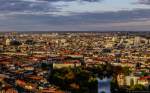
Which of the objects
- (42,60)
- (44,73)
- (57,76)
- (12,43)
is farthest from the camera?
(12,43)

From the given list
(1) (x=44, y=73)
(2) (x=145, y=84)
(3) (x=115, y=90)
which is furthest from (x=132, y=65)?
(3) (x=115, y=90)

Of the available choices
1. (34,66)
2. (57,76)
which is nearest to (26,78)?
(57,76)

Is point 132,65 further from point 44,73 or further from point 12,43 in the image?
point 12,43

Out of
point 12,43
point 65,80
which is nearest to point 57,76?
point 65,80

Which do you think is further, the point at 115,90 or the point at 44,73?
the point at 44,73

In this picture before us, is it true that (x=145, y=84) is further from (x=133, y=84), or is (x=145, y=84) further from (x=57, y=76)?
(x=57, y=76)

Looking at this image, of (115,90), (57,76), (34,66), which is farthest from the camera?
(34,66)

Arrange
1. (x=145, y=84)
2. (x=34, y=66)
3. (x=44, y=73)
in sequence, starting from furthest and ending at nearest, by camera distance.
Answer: (x=34, y=66) < (x=44, y=73) < (x=145, y=84)

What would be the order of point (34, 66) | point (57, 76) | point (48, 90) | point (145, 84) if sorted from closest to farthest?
point (48, 90), point (145, 84), point (57, 76), point (34, 66)
